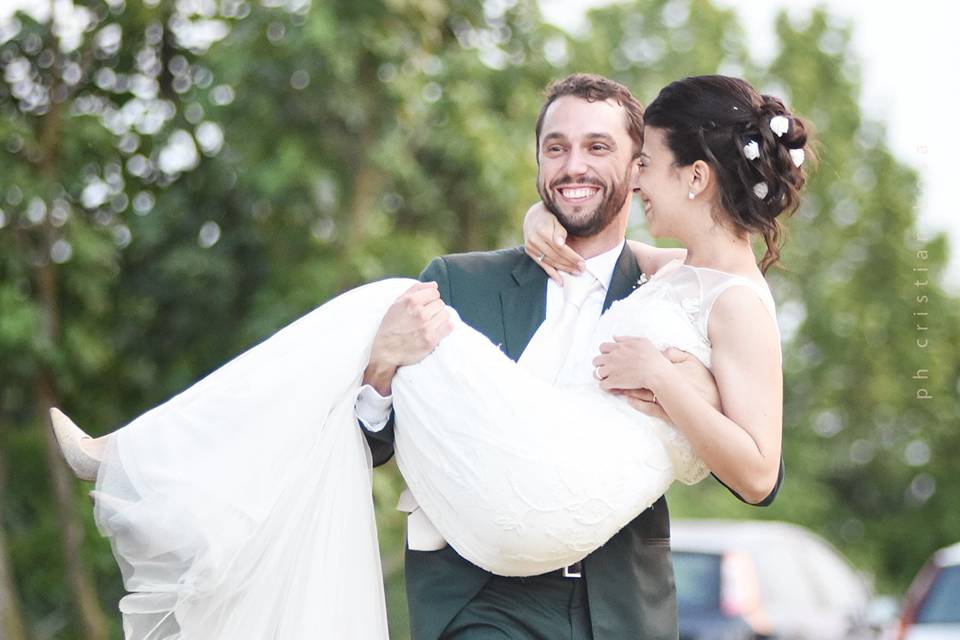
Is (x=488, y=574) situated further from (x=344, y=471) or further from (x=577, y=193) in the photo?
(x=577, y=193)

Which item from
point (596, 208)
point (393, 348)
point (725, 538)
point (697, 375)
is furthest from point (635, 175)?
point (725, 538)

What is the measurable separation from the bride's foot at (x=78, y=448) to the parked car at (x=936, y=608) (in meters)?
6.01

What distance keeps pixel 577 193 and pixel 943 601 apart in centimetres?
551

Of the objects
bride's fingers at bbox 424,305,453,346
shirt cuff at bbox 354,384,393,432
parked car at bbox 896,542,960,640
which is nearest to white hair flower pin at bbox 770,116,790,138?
bride's fingers at bbox 424,305,453,346

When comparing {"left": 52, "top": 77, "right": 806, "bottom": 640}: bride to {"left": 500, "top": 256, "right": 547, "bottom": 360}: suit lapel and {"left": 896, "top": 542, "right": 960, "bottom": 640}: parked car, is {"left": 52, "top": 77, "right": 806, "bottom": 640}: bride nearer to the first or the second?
{"left": 500, "top": 256, "right": 547, "bottom": 360}: suit lapel

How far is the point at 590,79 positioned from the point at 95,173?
7173mm

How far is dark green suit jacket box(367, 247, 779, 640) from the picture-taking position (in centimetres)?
399

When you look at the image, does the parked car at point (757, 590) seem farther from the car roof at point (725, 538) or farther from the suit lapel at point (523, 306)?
the suit lapel at point (523, 306)

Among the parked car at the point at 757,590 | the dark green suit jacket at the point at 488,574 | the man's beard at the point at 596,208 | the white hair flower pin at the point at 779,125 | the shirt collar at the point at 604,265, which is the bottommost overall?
the parked car at the point at 757,590

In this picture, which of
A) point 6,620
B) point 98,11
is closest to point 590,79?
point 6,620

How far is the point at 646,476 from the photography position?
3.84 m

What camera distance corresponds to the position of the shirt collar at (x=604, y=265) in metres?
4.36

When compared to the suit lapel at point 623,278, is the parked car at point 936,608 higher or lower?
lower

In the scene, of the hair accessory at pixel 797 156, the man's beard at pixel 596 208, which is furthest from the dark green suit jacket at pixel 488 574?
the hair accessory at pixel 797 156
